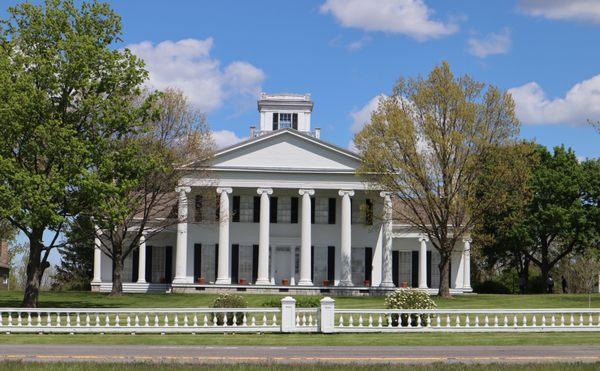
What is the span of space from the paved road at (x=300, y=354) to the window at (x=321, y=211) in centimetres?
3805

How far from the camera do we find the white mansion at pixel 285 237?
5584 centimetres

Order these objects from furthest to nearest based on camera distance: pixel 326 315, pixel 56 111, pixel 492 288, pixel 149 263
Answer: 1. pixel 492 288
2. pixel 149 263
3. pixel 56 111
4. pixel 326 315

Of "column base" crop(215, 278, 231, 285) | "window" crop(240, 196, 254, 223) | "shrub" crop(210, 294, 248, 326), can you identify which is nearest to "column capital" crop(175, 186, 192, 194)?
"window" crop(240, 196, 254, 223)

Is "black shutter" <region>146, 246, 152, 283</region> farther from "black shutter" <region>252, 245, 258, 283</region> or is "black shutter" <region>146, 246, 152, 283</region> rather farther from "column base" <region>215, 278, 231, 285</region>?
"black shutter" <region>252, 245, 258, 283</region>

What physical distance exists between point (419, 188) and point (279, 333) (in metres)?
22.5

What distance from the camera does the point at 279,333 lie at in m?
26.5

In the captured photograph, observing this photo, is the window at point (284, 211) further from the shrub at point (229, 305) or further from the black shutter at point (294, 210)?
the shrub at point (229, 305)

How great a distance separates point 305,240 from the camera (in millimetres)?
56094

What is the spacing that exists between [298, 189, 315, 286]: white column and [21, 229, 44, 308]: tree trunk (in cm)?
2371

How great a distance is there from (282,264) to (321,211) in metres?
4.69

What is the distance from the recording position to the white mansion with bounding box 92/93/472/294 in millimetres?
55844

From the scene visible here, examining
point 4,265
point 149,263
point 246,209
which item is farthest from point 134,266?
point 4,265

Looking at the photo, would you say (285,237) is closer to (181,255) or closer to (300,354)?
(181,255)

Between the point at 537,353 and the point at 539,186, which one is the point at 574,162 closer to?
the point at 539,186
